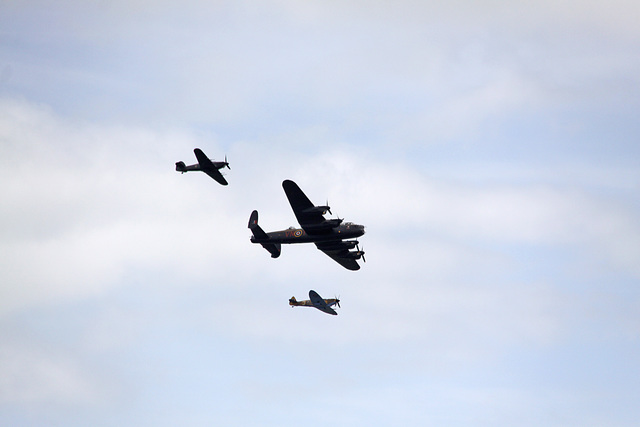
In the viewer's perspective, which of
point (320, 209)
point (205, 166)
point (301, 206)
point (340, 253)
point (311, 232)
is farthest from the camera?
point (205, 166)

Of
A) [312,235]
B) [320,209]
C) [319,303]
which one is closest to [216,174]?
[319,303]

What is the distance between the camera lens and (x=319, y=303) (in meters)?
126

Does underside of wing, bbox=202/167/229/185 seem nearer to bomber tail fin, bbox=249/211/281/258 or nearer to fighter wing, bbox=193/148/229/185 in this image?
fighter wing, bbox=193/148/229/185

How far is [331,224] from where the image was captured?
96938 millimetres

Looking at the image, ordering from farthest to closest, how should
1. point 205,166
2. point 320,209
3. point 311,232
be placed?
1. point 205,166
2. point 311,232
3. point 320,209

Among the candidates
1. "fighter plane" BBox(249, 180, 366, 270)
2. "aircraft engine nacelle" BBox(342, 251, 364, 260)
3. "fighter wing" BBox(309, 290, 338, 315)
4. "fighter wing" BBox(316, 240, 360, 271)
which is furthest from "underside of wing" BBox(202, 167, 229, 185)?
"aircraft engine nacelle" BBox(342, 251, 364, 260)

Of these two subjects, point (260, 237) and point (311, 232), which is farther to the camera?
point (260, 237)

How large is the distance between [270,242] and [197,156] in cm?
2602

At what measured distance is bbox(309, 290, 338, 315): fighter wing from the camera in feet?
411

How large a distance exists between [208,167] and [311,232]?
103 feet

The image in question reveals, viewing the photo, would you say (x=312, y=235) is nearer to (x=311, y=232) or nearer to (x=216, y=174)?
(x=311, y=232)

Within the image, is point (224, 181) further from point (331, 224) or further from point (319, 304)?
point (331, 224)

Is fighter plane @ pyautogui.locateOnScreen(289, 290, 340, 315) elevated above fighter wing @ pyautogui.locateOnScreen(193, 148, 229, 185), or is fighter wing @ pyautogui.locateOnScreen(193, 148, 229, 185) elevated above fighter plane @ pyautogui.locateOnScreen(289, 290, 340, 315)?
fighter wing @ pyautogui.locateOnScreen(193, 148, 229, 185)

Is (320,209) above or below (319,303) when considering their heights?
below
